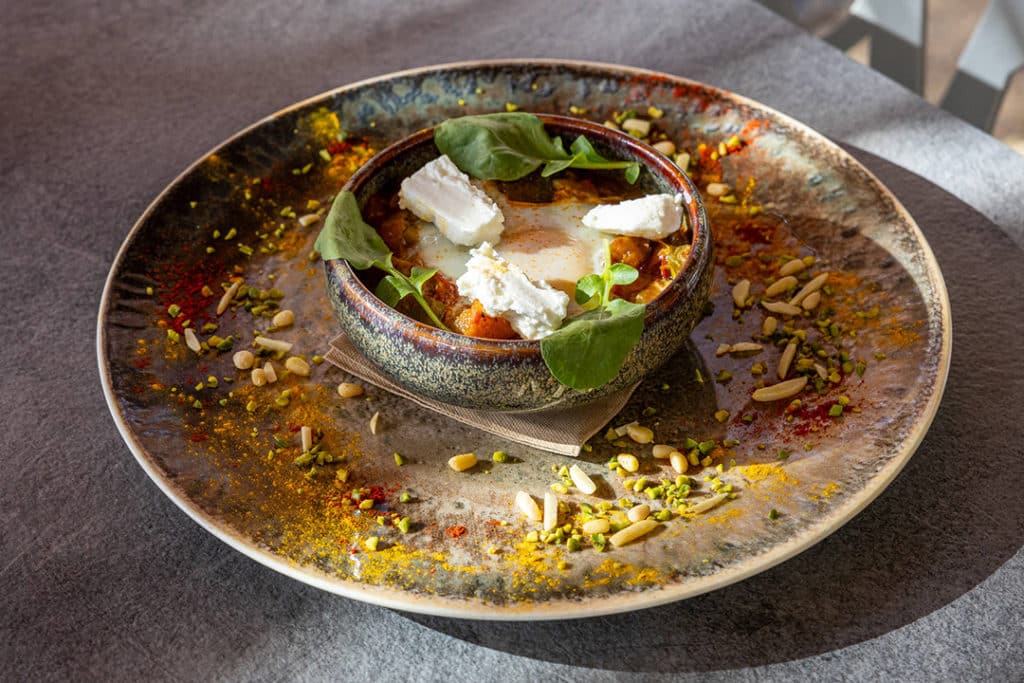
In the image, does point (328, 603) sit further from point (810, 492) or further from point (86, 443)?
point (810, 492)

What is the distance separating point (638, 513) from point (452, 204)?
524 millimetres

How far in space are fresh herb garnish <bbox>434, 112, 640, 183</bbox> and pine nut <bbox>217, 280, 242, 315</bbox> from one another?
403 millimetres

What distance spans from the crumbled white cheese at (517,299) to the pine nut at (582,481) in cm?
19

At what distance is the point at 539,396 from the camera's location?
1247 millimetres

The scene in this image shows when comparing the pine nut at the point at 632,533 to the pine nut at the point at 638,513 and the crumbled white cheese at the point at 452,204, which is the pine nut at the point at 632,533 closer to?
the pine nut at the point at 638,513

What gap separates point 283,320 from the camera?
152cm

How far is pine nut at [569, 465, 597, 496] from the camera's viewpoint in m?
1.27

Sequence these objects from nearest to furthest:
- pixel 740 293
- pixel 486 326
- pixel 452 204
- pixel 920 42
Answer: pixel 486 326 → pixel 452 204 → pixel 740 293 → pixel 920 42

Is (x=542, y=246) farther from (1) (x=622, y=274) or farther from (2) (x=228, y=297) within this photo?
(2) (x=228, y=297)

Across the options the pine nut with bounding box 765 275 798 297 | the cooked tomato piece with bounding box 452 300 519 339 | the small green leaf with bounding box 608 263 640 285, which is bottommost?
the pine nut with bounding box 765 275 798 297

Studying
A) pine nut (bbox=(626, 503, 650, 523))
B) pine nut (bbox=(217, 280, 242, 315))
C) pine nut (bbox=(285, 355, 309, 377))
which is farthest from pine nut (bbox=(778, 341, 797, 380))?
pine nut (bbox=(217, 280, 242, 315))

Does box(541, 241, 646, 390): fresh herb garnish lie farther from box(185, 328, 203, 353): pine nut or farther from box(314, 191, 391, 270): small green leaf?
box(185, 328, 203, 353): pine nut

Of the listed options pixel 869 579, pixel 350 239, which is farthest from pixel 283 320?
pixel 869 579

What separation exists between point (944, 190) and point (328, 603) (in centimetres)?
133
